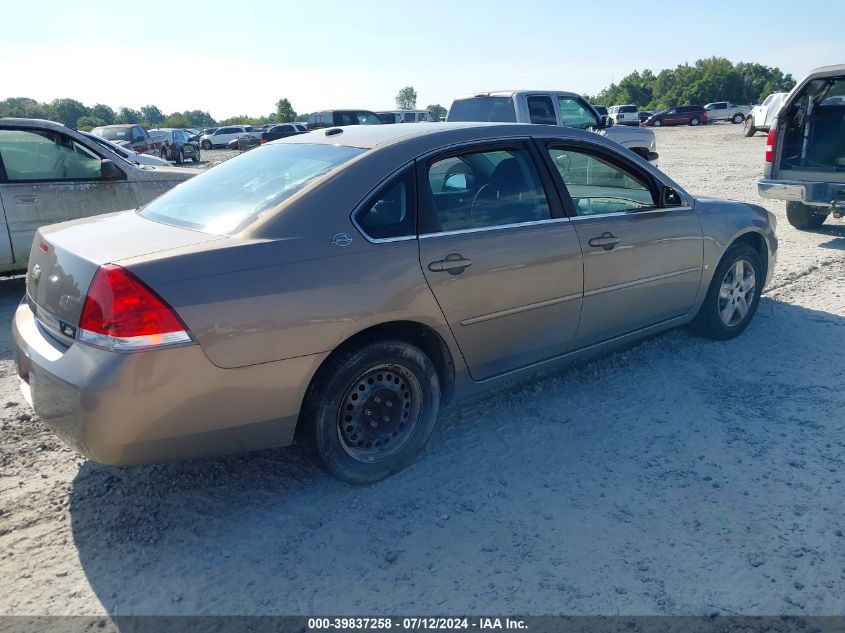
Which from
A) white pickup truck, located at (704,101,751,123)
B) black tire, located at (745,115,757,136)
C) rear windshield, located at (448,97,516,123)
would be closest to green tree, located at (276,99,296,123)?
white pickup truck, located at (704,101,751,123)

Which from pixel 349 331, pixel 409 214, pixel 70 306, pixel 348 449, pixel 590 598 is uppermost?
pixel 409 214

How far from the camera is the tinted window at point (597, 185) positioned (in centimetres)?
399

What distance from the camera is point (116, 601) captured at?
2.53 metres

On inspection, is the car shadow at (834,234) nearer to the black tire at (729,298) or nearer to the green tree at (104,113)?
the black tire at (729,298)

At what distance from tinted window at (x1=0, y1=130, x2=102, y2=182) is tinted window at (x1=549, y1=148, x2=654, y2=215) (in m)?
5.09

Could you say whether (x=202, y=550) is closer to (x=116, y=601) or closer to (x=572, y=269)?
(x=116, y=601)

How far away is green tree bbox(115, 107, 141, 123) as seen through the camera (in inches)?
3871

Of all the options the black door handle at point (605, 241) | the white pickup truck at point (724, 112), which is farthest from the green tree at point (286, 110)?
the black door handle at point (605, 241)

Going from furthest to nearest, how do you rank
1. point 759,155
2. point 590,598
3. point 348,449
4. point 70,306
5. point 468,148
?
point 759,155, point 468,148, point 348,449, point 70,306, point 590,598

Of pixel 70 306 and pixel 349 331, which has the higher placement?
pixel 70 306

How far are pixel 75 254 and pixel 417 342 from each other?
62.9 inches

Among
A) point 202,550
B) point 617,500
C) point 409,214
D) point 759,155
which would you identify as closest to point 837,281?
point 617,500

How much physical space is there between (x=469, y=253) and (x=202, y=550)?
5.99 feet

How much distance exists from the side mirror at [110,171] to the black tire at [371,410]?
488 centimetres
